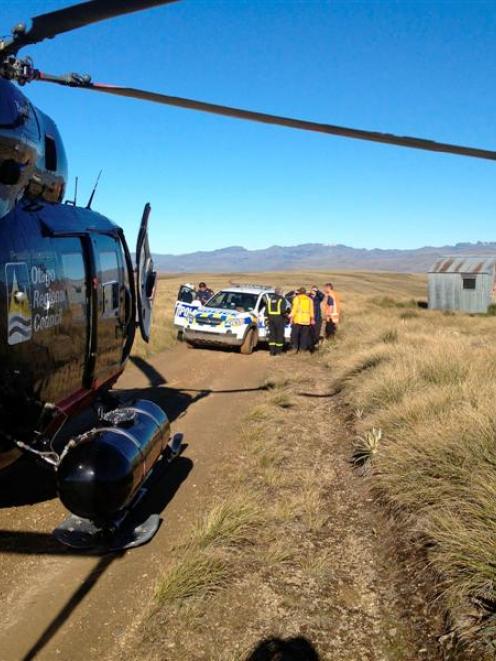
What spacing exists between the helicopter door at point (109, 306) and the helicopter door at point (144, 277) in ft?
0.85

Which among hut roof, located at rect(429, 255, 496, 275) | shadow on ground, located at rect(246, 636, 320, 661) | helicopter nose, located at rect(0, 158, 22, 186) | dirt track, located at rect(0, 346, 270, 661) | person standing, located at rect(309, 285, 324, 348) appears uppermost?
helicopter nose, located at rect(0, 158, 22, 186)

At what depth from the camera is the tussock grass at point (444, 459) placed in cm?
369

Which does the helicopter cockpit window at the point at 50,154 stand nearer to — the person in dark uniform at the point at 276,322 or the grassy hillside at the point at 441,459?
the grassy hillside at the point at 441,459

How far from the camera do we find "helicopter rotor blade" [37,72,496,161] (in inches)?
138

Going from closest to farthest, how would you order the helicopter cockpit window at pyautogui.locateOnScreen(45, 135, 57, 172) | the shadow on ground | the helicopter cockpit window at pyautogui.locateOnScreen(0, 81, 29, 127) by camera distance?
the shadow on ground < the helicopter cockpit window at pyautogui.locateOnScreen(0, 81, 29, 127) < the helicopter cockpit window at pyautogui.locateOnScreen(45, 135, 57, 172)

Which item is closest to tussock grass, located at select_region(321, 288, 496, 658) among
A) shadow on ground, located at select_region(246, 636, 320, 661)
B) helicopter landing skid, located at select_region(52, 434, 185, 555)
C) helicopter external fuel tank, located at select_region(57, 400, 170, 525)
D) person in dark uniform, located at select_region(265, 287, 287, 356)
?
shadow on ground, located at select_region(246, 636, 320, 661)

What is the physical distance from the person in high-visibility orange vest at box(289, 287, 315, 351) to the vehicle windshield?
1.40 metres

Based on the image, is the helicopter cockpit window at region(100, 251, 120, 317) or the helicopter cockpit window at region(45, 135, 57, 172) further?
the helicopter cockpit window at region(100, 251, 120, 317)

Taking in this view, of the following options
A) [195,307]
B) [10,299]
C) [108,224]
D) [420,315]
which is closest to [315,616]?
[10,299]

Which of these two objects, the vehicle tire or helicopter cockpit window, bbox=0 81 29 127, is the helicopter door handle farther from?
the vehicle tire

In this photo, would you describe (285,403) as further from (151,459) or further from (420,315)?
(420,315)

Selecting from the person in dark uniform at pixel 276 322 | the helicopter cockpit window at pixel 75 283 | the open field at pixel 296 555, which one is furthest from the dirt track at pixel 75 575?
the person in dark uniform at pixel 276 322

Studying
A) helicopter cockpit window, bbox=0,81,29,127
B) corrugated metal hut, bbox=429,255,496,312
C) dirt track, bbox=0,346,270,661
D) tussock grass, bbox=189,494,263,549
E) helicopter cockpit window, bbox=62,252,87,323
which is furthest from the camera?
corrugated metal hut, bbox=429,255,496,312

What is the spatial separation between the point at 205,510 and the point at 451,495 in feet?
7.37
